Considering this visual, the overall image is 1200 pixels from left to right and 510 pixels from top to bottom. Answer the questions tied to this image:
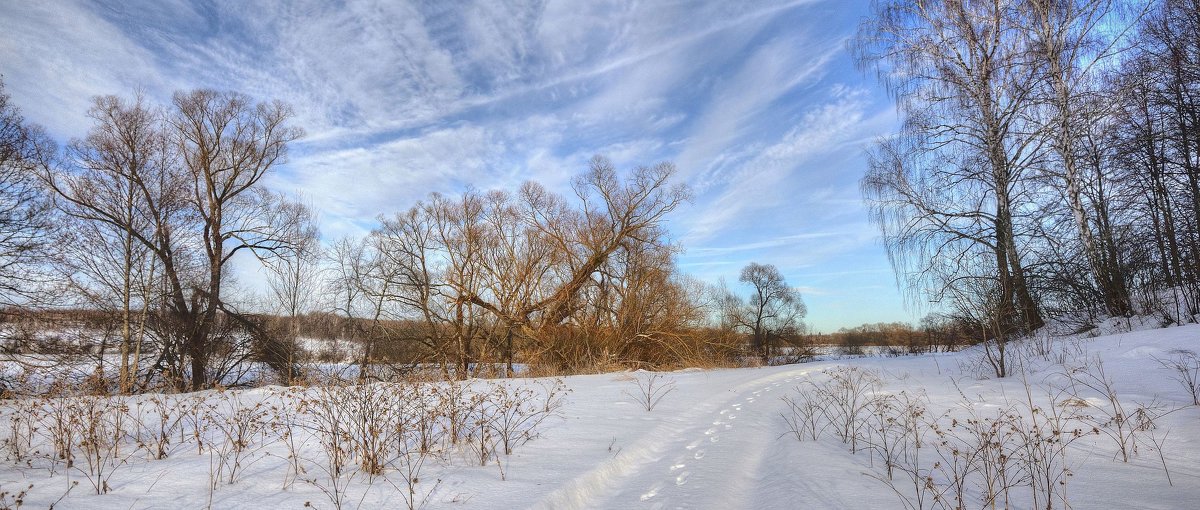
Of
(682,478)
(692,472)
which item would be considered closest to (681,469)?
(692,472)

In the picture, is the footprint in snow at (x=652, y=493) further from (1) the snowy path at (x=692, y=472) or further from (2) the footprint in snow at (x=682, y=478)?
(2) the footprint in snow at (x=682, y=478)

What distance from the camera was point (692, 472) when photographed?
3.98 m

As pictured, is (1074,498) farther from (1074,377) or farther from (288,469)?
(288,469)

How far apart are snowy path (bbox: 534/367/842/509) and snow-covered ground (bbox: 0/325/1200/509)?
0.02 m

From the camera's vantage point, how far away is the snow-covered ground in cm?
312

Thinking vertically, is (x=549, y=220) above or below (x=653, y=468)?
above

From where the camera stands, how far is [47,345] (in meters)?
10.2

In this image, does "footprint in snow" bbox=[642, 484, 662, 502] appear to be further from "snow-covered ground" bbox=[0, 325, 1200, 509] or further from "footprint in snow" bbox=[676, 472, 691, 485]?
"footprint in snow" bbox=[676, 472, 691, 485]

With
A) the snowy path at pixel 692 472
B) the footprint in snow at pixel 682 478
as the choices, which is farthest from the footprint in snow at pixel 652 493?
the footprint in snow at pixel 682 478

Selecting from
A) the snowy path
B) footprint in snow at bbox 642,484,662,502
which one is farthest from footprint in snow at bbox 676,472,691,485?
footprint in snow at bbox 642,484,662,502

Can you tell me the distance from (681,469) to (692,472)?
0.15 meters

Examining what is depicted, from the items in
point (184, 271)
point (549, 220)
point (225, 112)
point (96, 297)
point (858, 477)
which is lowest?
point (858, 477)

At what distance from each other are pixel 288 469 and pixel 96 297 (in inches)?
520

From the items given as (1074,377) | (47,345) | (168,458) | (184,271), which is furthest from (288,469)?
(184,271)
